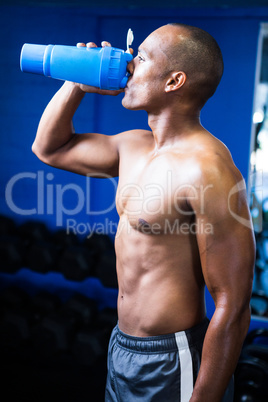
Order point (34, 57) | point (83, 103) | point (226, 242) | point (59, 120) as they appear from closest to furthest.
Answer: point (226, 242) → point (34, 57) → point (59, 120) → point (83, 103)

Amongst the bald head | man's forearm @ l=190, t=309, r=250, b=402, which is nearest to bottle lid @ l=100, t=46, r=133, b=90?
the bald head

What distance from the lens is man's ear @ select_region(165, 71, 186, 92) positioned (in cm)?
115

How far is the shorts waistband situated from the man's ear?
0.71 meters

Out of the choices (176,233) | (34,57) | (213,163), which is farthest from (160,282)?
(34,57)

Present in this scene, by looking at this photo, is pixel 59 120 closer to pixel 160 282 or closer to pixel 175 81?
pixel 175 81

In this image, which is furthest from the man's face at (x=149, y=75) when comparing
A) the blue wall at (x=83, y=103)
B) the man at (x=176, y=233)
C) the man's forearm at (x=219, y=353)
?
the blue wall at (x=83, y=103)

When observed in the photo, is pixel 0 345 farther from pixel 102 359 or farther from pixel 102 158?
pixel 102 158

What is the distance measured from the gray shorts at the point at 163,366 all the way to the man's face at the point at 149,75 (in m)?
0.69

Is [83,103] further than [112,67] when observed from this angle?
Yes

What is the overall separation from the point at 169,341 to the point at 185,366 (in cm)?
9

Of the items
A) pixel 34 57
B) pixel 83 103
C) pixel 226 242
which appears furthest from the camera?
pixel 83 103

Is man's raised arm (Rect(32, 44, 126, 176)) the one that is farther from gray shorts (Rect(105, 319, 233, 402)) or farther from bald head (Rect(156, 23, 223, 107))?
gray shorts (Rect(105, 319, 233, 402))

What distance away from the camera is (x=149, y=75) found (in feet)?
3.90

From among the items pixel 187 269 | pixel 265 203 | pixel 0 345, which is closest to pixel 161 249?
pixel 187 269
